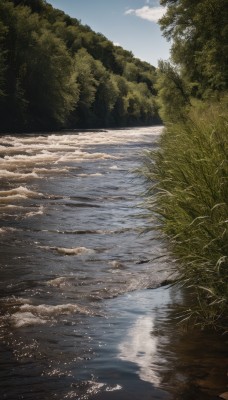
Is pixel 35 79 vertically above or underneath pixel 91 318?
above

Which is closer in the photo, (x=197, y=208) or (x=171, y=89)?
(x=197, y=208)

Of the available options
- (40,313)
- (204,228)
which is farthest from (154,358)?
(40,313)

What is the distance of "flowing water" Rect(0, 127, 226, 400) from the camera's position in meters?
3.77

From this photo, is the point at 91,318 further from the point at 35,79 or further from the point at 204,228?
the point at 35,79

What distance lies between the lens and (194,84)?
3119cm

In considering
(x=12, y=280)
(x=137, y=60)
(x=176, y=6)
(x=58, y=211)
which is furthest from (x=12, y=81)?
(x=137, y=60)

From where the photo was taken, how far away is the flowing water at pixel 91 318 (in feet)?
12.4

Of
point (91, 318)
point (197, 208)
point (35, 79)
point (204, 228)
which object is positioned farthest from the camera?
point (35, 79)

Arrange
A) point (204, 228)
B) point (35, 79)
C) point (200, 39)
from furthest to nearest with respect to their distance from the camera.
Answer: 1. point (35, 79)
2. point (200, 39)
3. point (204, 228)

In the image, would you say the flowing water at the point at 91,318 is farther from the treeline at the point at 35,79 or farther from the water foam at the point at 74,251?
the treeline at the point at 35,79

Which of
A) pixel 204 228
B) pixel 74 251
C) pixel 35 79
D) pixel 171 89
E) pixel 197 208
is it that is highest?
pixel 35 79

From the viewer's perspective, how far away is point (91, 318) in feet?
16.9

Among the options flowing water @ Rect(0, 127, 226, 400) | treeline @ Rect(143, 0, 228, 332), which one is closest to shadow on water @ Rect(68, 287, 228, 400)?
flowing water @ Rect(0, 127, 226, 400)

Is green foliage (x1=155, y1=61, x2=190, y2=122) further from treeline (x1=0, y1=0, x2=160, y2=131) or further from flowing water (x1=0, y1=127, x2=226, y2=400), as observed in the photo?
flowing water (x1=0, y1=127, x2=226, y2=400)
